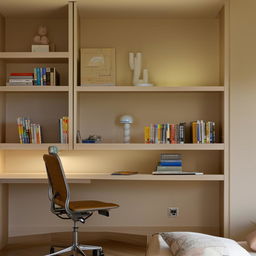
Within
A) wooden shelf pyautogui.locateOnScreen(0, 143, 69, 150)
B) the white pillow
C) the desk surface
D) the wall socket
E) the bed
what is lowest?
the wall socket

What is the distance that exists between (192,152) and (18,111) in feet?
5.94

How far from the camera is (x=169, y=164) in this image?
15.5ft

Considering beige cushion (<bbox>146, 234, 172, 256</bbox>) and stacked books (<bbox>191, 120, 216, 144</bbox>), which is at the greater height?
stacked books (<bbox>191, 120, 216, 144</bbox>)

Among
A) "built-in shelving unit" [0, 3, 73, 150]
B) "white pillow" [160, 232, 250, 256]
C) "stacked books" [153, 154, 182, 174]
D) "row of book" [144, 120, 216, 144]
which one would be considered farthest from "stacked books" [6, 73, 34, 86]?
"white pillow" [160, 232, 250, 256]

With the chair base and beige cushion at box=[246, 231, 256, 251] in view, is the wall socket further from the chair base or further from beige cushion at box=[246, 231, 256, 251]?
beige cushion at box=[246, 231, 256, 251]

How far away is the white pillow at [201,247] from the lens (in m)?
2.28

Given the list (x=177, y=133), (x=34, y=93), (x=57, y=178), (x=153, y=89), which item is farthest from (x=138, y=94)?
(x=57, y=178)

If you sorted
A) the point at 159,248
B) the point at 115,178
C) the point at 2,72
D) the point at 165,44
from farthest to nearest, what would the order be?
the point at 165,44 < the point at 2,72 < the point at 115,178 < the point at 159,248

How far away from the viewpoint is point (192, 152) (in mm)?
5031

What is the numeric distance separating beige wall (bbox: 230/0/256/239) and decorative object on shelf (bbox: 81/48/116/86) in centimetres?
118

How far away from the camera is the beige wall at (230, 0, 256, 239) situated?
4.61 m

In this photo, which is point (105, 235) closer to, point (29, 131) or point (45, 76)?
point (29, 131)

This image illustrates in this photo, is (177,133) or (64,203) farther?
(177,133)

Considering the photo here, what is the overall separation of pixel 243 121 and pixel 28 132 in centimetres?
202
